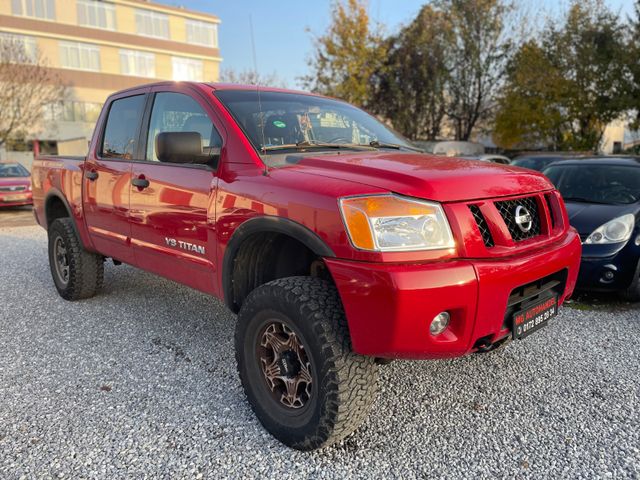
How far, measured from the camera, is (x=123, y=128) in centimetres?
402

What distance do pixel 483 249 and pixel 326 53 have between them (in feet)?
76.6

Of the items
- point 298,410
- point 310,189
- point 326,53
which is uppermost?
point 326,53

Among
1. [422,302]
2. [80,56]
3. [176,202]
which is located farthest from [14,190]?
Result: [80,56]

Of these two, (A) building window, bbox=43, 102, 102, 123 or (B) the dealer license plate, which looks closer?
(B) the dealer license plate

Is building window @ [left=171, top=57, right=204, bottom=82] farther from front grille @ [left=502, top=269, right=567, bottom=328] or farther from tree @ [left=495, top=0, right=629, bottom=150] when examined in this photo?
front grille @ [left=502, top=269, right=567, bottom=328]

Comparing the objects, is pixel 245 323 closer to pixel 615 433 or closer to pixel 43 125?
pixel 615 433

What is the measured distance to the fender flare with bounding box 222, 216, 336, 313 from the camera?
224 centimetres

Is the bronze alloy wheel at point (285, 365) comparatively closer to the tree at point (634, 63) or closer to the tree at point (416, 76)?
the tree at point (634, 63)

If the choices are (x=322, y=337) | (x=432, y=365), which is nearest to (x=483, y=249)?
(x=322, y=337)

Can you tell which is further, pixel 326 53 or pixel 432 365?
pixel 326 53

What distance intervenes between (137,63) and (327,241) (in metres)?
43.3

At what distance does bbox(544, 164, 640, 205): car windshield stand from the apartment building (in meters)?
35.4

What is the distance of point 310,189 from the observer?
2.30m

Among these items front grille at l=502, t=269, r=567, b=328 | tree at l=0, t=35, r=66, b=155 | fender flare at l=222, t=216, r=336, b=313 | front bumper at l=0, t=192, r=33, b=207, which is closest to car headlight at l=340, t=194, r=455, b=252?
fender flare at l=222, t=216, r=336, b=313
